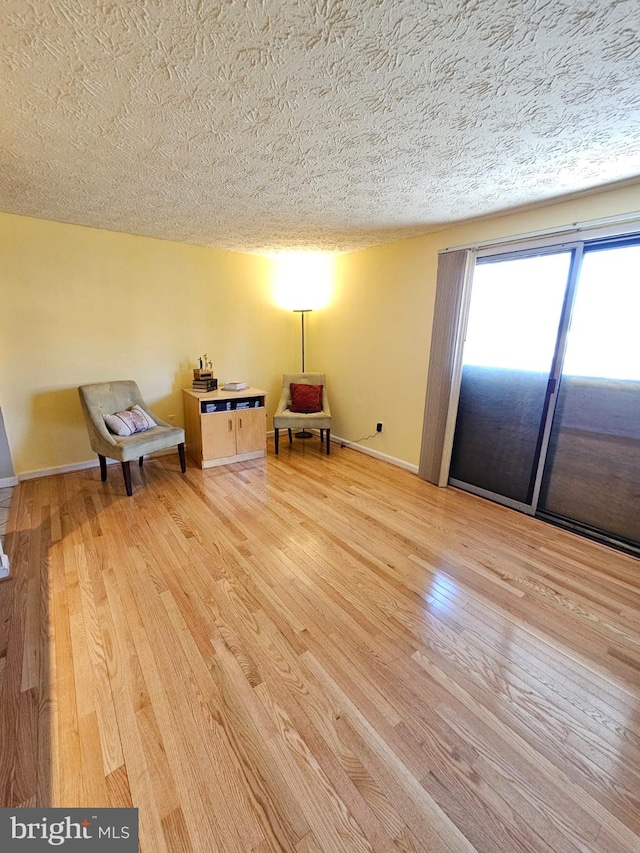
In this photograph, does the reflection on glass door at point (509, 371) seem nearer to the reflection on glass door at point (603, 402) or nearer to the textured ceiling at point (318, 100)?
the reflection on glass door at point (603, 402)

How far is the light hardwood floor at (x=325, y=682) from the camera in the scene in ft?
3.32

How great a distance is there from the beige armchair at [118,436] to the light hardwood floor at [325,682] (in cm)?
58

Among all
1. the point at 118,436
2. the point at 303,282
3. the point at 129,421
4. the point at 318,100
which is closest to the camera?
the point at 318,100

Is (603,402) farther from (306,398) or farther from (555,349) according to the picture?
(306,398)

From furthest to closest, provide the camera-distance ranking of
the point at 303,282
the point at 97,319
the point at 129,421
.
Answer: the point at 303,282
the point at 97,319
the point at 129,421

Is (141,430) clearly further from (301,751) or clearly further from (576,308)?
(576,308)

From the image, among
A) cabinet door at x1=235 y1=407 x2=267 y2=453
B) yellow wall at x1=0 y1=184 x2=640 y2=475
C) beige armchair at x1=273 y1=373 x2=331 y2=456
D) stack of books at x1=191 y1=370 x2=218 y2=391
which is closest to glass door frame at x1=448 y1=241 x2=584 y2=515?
yellow wall at x1=0 y1=184 x2=640 y2=475

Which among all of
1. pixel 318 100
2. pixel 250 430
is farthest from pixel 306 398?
pixel 318 100

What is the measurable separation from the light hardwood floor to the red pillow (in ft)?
6.11

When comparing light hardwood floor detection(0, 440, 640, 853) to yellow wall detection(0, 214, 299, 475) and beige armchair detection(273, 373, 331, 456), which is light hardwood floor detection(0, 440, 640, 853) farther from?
beige armchair detection(273, 373, 331, 456)

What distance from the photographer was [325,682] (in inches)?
54.9

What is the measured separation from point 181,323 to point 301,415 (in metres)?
1.70

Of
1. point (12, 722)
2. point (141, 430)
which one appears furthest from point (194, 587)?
point (141, 430)

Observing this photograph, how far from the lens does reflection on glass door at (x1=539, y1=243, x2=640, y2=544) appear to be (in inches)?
86.9
